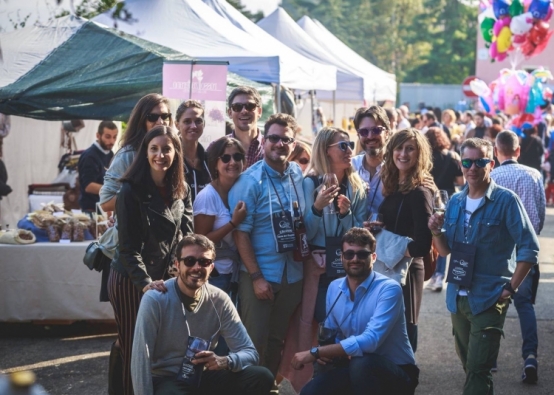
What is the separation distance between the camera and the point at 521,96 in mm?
17047

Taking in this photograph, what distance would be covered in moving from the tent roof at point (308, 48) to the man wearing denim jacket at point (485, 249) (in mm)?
13582

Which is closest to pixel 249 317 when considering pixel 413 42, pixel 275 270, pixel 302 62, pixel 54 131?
pixel 275 270

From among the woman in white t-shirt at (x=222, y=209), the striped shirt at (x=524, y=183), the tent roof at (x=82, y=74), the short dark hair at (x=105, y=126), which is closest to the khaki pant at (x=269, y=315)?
the woman in white t-shirt at (x=222, y=209)

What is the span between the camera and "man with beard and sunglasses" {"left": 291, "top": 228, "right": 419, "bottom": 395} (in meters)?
4.62

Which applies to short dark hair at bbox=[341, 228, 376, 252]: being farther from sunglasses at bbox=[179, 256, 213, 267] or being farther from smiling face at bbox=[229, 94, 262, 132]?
smiling face at bbox=[229, 94, 262, 132]

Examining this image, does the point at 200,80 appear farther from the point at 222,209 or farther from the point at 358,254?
the point at 358,254

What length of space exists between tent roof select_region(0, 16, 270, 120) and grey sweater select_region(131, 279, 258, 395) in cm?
433

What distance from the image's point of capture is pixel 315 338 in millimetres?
5578

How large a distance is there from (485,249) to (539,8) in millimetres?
12238

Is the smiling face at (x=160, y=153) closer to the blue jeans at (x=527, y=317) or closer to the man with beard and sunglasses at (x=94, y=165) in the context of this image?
the blue jeans at (x=527, y=317)

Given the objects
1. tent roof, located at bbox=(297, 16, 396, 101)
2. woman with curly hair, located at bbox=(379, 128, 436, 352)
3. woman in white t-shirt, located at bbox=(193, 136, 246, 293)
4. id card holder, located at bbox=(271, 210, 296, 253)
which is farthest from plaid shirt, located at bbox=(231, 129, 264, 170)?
tent roof, located at bbox=(297, 16, 396, 101)

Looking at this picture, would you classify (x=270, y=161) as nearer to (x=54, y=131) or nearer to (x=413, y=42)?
(x=54, y=131)

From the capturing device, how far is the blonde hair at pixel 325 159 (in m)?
5.37

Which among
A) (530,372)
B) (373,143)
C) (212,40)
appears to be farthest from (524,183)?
(212,40)
